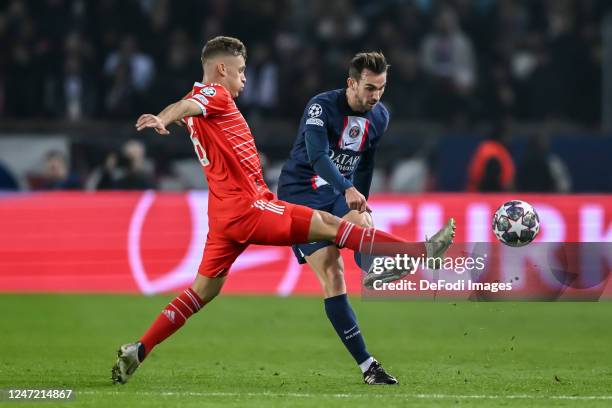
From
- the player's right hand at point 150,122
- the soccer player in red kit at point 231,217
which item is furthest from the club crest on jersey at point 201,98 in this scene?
the player's right hand at point 150,122

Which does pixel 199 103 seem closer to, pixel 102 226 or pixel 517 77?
pixel 102 226

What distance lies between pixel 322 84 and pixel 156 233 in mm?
4073

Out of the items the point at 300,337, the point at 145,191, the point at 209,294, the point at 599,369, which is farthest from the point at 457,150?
the point at 209,294

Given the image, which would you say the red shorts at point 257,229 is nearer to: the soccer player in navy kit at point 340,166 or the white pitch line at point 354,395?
the soccer player in navy kit at point 340,166

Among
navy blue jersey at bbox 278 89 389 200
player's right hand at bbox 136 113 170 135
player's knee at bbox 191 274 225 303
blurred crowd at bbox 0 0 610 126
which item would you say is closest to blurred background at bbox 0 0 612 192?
blurred crowd at bbox 0 0 610 126

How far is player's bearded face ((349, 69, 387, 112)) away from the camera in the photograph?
23.9 feet

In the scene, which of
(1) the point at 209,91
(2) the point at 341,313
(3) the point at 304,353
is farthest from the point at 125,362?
(3) the point at 304,353

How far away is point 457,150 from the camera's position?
14711mm

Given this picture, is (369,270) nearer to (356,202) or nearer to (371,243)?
(371,243)

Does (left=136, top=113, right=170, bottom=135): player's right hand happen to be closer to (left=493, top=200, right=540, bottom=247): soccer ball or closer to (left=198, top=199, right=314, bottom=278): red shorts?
(left=198, top=199, right=314, bottom=278): red shorts

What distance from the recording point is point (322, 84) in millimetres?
15961

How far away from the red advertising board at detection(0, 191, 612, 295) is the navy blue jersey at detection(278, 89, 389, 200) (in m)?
4.95

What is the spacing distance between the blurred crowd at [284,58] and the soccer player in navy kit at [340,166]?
7888 millimetres

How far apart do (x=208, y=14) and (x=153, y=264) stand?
5301 millimetres
